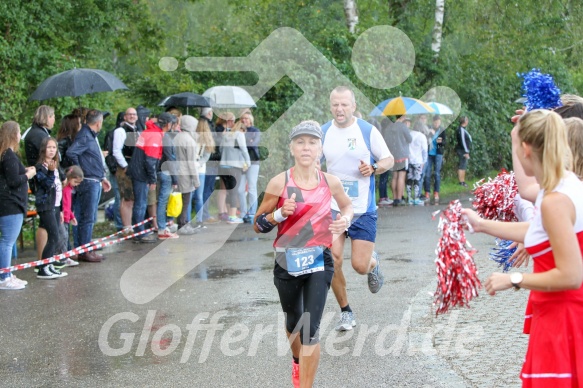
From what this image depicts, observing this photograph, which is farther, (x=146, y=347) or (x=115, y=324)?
(x=115, y=324)

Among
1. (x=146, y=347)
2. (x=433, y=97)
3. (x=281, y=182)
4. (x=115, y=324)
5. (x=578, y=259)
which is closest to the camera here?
(x=578, y=259)

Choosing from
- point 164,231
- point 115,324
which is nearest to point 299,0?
point 164,231

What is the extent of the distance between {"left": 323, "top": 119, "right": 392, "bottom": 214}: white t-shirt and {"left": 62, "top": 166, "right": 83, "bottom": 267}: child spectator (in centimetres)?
487

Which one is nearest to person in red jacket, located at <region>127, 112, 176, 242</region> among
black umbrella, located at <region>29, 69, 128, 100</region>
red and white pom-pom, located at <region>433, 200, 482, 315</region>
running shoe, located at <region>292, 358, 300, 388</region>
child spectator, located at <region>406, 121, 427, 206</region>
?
black umbrella, located at <region>29, 69, 128, 100</region>

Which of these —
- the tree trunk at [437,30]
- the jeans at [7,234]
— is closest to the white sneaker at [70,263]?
the jeans at [7,234]

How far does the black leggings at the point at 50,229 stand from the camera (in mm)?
11266

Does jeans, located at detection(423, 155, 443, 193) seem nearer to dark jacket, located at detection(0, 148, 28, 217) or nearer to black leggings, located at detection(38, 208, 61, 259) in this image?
black leggings, located at detection(38, 208, 61, 259)

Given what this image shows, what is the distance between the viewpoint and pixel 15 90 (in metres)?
16.9

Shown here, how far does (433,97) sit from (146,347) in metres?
19.4

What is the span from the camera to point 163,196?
49.1 ft

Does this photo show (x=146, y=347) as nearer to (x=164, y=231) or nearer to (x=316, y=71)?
(x=164, y=231)

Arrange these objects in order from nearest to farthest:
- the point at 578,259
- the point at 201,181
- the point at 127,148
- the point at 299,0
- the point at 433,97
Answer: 1. the point at 578,259
2. the point at 127,148
3. the point at 201,181
4. the point at 433,97
5. the point at 299,0

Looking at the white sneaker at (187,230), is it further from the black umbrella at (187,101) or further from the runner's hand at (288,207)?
the runner's hand at (288,207)

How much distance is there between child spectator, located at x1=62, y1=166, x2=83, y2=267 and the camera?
478 inches
